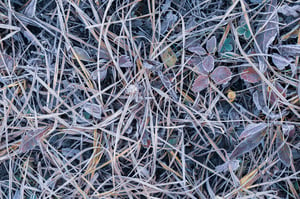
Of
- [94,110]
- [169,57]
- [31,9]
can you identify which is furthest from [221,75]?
[31,9]

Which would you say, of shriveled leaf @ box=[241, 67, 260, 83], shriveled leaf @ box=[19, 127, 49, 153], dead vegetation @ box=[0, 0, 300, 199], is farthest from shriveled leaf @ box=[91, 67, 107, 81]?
shriveled leaf @ box=[241, 67, 260, 83]

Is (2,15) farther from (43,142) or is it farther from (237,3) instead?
(237,3)

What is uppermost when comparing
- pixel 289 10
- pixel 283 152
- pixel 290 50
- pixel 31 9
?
pixel 31 9

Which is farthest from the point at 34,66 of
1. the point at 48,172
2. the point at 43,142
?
the point at 48,172

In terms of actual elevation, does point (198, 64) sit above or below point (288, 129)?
above

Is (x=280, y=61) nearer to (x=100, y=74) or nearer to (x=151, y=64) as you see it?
(x=151, y=64)
